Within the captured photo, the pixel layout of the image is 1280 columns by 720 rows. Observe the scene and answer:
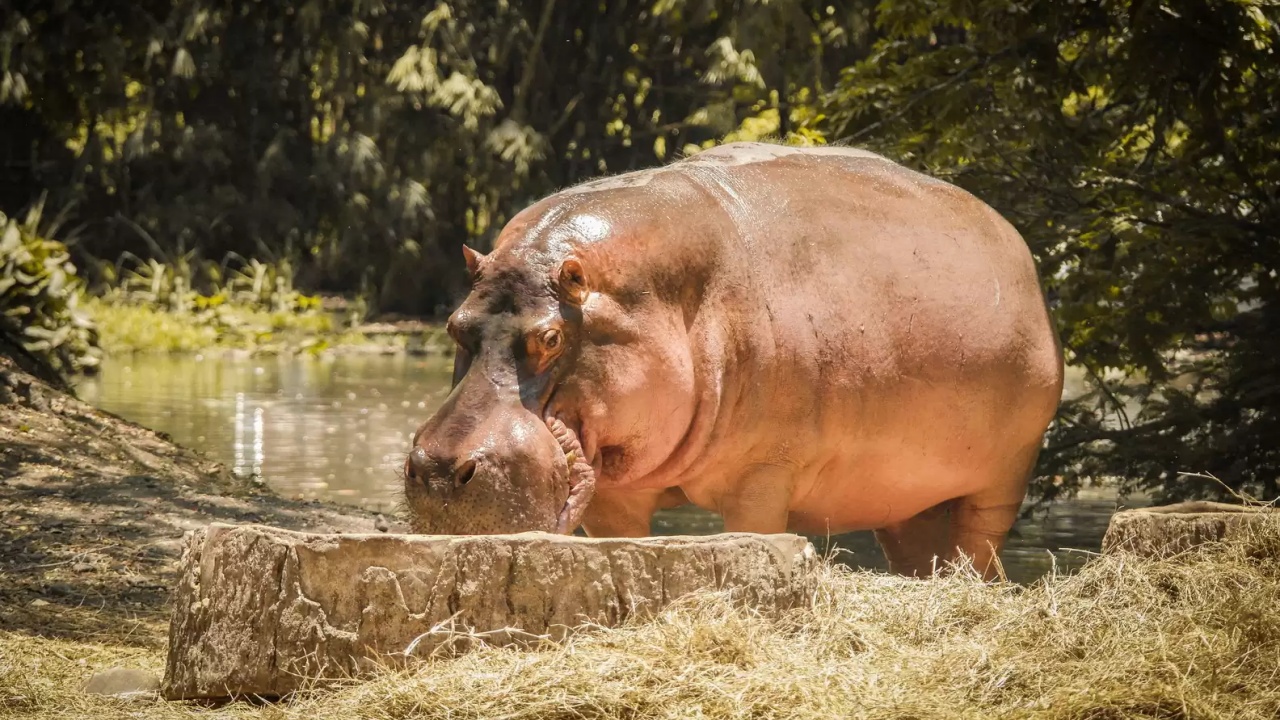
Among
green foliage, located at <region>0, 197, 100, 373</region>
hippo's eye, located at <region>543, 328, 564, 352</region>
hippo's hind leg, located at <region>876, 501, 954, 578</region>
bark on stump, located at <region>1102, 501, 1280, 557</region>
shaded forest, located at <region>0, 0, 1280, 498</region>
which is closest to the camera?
bark on stump, located at <region>1102, 501, 1280, 557</region>

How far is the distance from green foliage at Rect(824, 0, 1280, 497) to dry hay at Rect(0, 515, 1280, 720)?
3.75m

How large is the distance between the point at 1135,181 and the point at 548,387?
4900 mm

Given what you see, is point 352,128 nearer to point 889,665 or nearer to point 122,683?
point 122,683

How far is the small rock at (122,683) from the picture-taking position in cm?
381

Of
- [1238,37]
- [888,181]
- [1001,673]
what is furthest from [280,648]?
[1238,37]

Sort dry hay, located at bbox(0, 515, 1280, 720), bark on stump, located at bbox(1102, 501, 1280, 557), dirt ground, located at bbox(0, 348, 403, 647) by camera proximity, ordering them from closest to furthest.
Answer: dry hay, located at bbox(0, 515, 1280, 720), bark on stump, located at bbox(1102, 501, 1280, 557), dirt ground, located at bbox(0, 348, 403, 647)

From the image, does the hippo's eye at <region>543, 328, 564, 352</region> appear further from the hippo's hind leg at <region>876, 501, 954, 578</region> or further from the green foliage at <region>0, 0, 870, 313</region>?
the green foliage at <region>0, 0, 870, 313</region>

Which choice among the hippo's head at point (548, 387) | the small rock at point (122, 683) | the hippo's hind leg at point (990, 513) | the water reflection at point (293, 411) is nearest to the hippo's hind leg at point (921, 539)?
the hippo's hind leg at point (990, 513)

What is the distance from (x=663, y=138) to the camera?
2900 centimetres

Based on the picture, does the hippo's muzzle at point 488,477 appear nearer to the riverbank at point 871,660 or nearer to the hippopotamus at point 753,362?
the hippopotamus at point 753,362

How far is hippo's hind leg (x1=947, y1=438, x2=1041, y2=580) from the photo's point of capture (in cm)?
558

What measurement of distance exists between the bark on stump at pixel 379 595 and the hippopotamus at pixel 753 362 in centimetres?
52

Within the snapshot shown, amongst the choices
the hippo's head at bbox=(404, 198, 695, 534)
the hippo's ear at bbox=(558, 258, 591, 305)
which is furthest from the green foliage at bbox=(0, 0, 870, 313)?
the hippo's ear at bbox=(558, 258, 591, 305)

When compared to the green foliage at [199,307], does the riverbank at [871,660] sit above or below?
above
